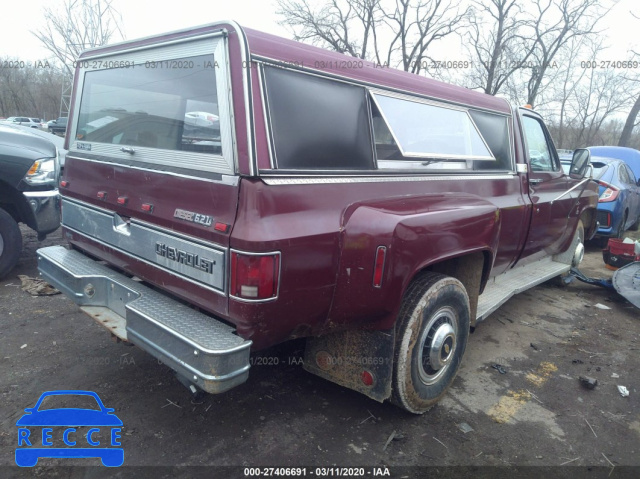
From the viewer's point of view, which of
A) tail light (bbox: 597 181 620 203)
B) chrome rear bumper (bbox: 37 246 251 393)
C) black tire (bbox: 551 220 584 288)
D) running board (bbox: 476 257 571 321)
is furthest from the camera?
tail light (bbox: 597 181 620 203)

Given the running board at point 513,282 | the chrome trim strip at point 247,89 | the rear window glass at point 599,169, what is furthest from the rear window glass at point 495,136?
the rear window glass at point 599,169

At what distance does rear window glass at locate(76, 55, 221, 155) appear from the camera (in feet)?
8.07

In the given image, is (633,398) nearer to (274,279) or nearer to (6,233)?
(274,279)

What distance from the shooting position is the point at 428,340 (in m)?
2.99

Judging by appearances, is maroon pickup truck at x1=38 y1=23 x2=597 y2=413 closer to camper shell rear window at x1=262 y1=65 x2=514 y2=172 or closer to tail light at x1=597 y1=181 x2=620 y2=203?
camper shell rear window at x1=262 y1=65 x2=514 y2=172

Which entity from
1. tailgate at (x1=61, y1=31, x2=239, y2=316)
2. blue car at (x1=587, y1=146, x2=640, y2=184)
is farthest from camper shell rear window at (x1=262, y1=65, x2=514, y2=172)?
blue car at (x1=587, y1=146, x2=640, y2=184)

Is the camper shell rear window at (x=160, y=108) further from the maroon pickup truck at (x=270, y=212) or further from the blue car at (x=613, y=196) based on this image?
the blue car at (x=613, y=196)

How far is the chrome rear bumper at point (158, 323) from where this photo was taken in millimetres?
2100

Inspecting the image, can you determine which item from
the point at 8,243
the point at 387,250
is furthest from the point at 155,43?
the point at 8,243

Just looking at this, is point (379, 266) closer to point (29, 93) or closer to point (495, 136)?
point (495, 136)

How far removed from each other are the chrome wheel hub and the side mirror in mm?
3104

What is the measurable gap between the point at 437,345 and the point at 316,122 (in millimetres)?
1621

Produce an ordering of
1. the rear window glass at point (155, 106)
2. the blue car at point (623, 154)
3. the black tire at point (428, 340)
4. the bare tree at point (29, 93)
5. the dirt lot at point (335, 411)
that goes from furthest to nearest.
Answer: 1. the bare tree at point (29, 93)
2. the blue car at point (623, 154)
3. the black tire at point (428, 340)
4. the dirt lot at point (335, 411)
5. the rear window glass at point (155, 106)

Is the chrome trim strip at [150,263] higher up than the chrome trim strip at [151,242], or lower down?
lower down
